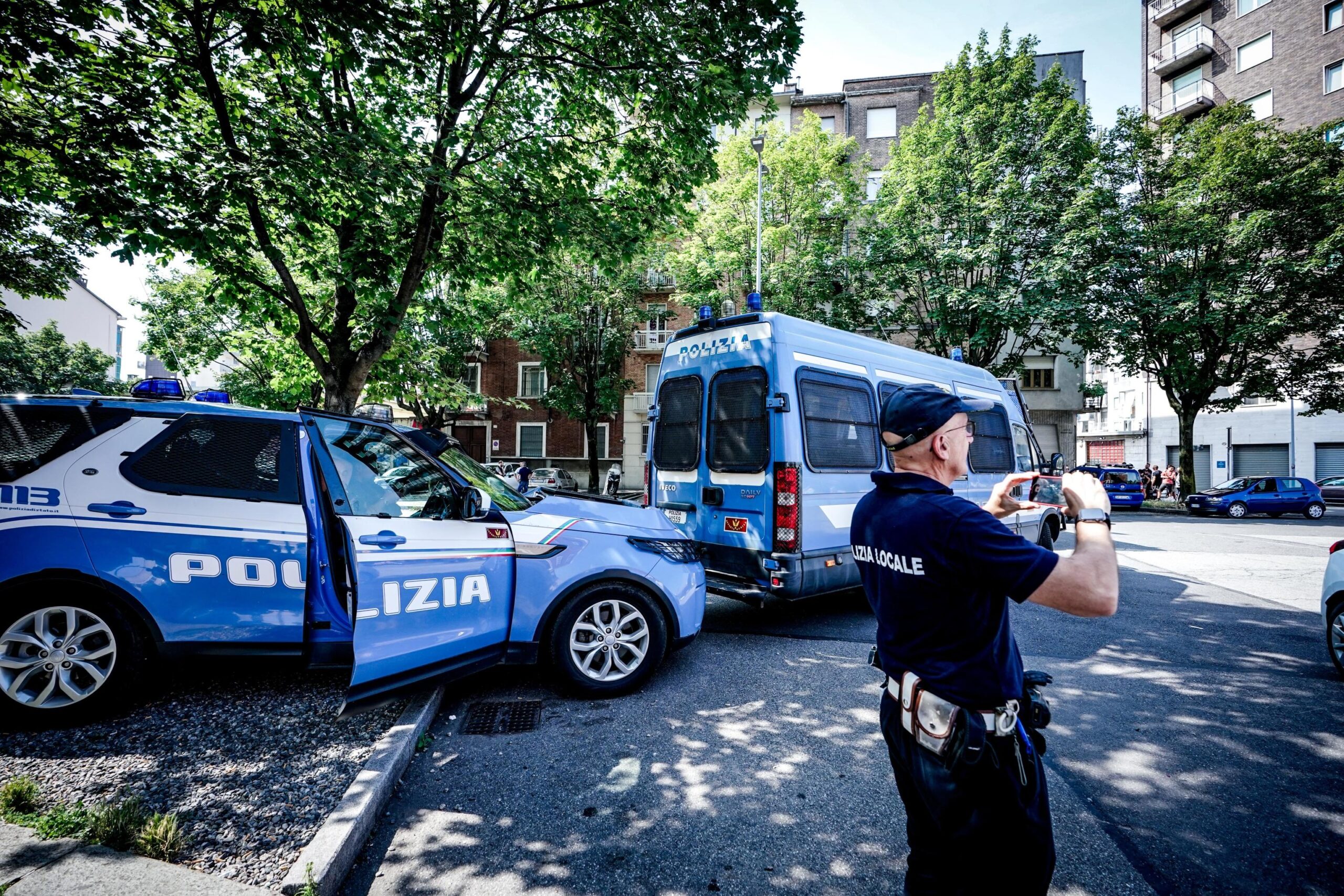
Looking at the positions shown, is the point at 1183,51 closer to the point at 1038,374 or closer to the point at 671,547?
the point at 1038,374

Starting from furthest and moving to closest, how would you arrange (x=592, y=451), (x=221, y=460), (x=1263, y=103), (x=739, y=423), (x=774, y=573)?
(x=1263, y=103)
(x=592, y=451)
(x=739, y=423)
(x=774, y=573)
(x=221, y=460)

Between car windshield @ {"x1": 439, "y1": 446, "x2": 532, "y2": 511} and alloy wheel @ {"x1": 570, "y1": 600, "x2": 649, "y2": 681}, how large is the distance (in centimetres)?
92

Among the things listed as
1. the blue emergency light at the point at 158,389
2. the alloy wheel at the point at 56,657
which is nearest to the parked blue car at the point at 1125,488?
the blue emergency light at the point at 158,389

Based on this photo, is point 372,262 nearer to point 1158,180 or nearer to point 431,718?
point 431,718

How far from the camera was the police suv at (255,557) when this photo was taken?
339cm

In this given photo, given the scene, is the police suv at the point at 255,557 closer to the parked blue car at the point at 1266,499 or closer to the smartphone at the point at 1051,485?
the smartphone at the point at 1051,485

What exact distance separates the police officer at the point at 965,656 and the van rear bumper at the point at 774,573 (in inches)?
141

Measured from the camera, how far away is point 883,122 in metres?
32.9

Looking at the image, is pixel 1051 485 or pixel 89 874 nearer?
pixel 89 874

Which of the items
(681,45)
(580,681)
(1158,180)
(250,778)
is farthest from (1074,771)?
(1158,180)

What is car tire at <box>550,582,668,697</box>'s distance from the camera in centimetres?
416

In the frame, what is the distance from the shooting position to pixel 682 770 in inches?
130

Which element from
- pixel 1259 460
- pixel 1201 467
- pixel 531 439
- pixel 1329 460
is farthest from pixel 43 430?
pixel 1201 467

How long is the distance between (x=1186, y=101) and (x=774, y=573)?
39.5 metres
